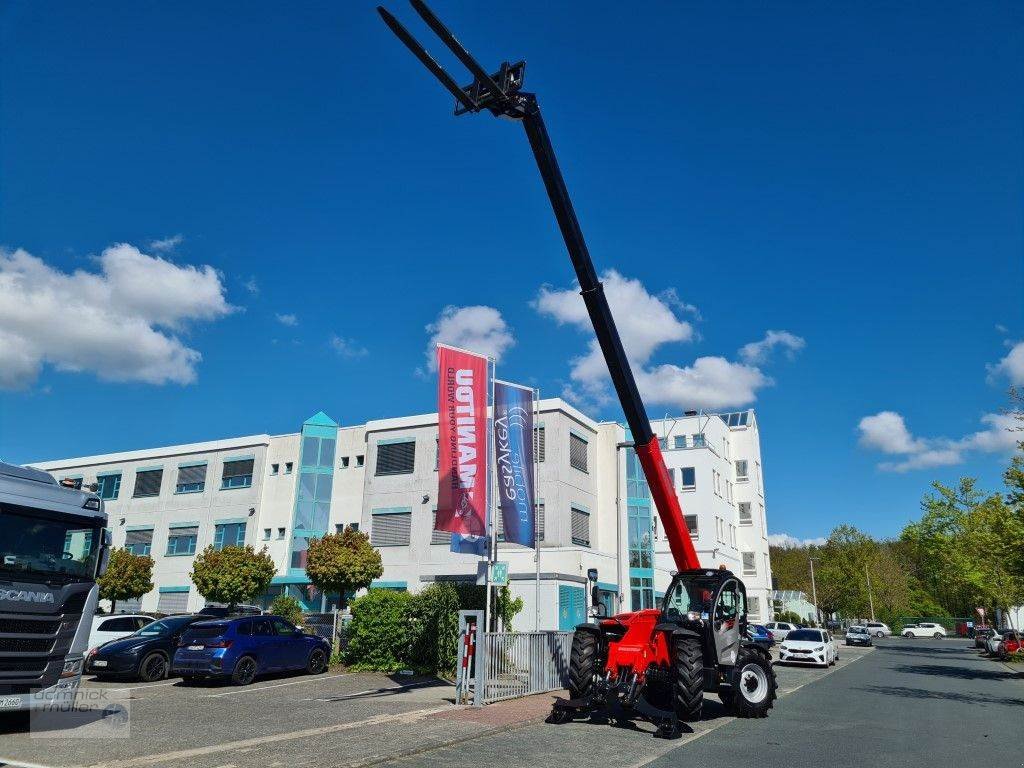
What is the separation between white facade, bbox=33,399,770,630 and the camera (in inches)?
1251

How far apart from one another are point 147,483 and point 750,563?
139 feet

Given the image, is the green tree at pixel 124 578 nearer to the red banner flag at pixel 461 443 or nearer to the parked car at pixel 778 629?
the red banner flag at pixel 461 443

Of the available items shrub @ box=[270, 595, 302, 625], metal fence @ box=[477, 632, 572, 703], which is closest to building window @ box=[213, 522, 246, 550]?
shrub @ box=[270, 595, 302, 625]

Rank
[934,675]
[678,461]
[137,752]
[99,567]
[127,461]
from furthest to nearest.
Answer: [678,461] < [127,461] < [934,675] < [99,567] < [137,752]

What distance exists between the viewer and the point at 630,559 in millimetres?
36438

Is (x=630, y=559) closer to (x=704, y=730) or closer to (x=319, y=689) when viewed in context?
(x=319, y=689)

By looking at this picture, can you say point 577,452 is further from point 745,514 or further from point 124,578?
point 745,514

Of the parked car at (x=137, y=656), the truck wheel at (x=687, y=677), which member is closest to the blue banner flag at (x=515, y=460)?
the truck wheel at (x=687, y=677)

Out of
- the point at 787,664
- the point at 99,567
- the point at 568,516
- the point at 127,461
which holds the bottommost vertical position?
the point at 787,664

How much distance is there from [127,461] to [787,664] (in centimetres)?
3693

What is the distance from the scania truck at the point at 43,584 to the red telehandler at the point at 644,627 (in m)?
7.25

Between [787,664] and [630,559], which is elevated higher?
[630,559]

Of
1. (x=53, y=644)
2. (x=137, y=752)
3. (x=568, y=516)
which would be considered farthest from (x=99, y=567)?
(x=568, y=516)

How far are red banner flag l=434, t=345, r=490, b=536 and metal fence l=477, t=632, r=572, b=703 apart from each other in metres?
2.57
